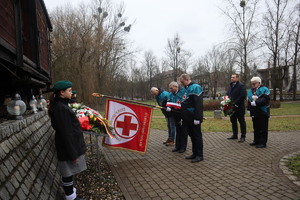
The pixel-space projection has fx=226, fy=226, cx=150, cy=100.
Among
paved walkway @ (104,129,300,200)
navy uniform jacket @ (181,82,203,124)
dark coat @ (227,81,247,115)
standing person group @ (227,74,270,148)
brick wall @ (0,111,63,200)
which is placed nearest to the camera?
brick wall @ (0,111,63,200)

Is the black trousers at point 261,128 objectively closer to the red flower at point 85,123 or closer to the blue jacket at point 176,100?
the blue jacket at point 176,100

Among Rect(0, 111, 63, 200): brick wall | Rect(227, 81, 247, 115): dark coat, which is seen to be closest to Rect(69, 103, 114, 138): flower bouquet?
Rect(0, 111, 63, 200): brick wall

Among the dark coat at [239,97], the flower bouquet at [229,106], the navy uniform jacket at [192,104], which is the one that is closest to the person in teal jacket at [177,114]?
the navy uniform jacket at [192,104]

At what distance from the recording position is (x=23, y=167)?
106 inches

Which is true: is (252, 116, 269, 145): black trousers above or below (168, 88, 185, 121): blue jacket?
below

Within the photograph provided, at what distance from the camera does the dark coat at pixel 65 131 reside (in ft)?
10.4

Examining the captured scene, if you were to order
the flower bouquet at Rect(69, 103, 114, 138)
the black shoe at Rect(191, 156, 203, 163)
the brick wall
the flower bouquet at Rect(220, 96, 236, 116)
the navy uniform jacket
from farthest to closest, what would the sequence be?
1. the flower bouquet at Rect(220, 96, 236, 116)
2. the black shoe at Rect(191, 156, 203, 163)
3. the navy uniform jacket
4. the flower bouquet at Rect(69, 103, 114, 138)
5. the brick wall

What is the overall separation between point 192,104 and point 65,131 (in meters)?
3.49

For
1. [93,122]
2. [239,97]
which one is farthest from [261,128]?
[93,122]

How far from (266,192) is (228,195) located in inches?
26.2

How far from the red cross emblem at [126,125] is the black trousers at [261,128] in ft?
12.4

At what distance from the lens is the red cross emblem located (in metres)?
5.59

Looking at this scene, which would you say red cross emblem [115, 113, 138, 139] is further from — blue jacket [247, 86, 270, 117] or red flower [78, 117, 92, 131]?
blue jacket [247, 86, 270, 117]

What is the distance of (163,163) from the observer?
5.72 meters
